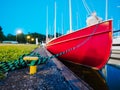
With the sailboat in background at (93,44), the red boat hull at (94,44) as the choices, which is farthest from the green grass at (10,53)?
the red boat hull at (94,44)

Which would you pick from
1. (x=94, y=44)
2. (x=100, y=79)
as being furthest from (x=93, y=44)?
(x=100, y=79)

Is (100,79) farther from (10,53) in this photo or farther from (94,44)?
(10,53)

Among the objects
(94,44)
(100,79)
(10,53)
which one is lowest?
(100,79)

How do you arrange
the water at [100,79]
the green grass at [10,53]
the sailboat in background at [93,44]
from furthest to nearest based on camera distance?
the green grass at [10,53] < the sailboat in background at [93,44] < the water at [100,79]

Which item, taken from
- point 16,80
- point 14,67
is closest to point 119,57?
point 14,67

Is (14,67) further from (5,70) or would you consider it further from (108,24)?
(108,24)

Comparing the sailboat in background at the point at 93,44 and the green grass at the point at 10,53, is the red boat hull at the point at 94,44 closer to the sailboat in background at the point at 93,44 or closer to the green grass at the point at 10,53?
the sailboat in background at the point at 93,44

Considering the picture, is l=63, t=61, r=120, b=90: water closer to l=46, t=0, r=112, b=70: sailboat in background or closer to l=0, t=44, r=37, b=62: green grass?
l=46, t=0, r=112, b=70: sailboat in background

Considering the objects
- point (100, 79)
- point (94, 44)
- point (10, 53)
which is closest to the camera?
point (100, 79)

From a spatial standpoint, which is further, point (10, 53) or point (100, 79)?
point (10, 53)

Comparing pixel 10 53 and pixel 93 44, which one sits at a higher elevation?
pixel 93 44

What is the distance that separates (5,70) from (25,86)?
158 centimetres

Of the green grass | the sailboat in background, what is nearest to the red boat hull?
the sailboat in background

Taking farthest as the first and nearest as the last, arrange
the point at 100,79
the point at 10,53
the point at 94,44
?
the point at 10,53 → the point at 94,44 → the point at 100,79
